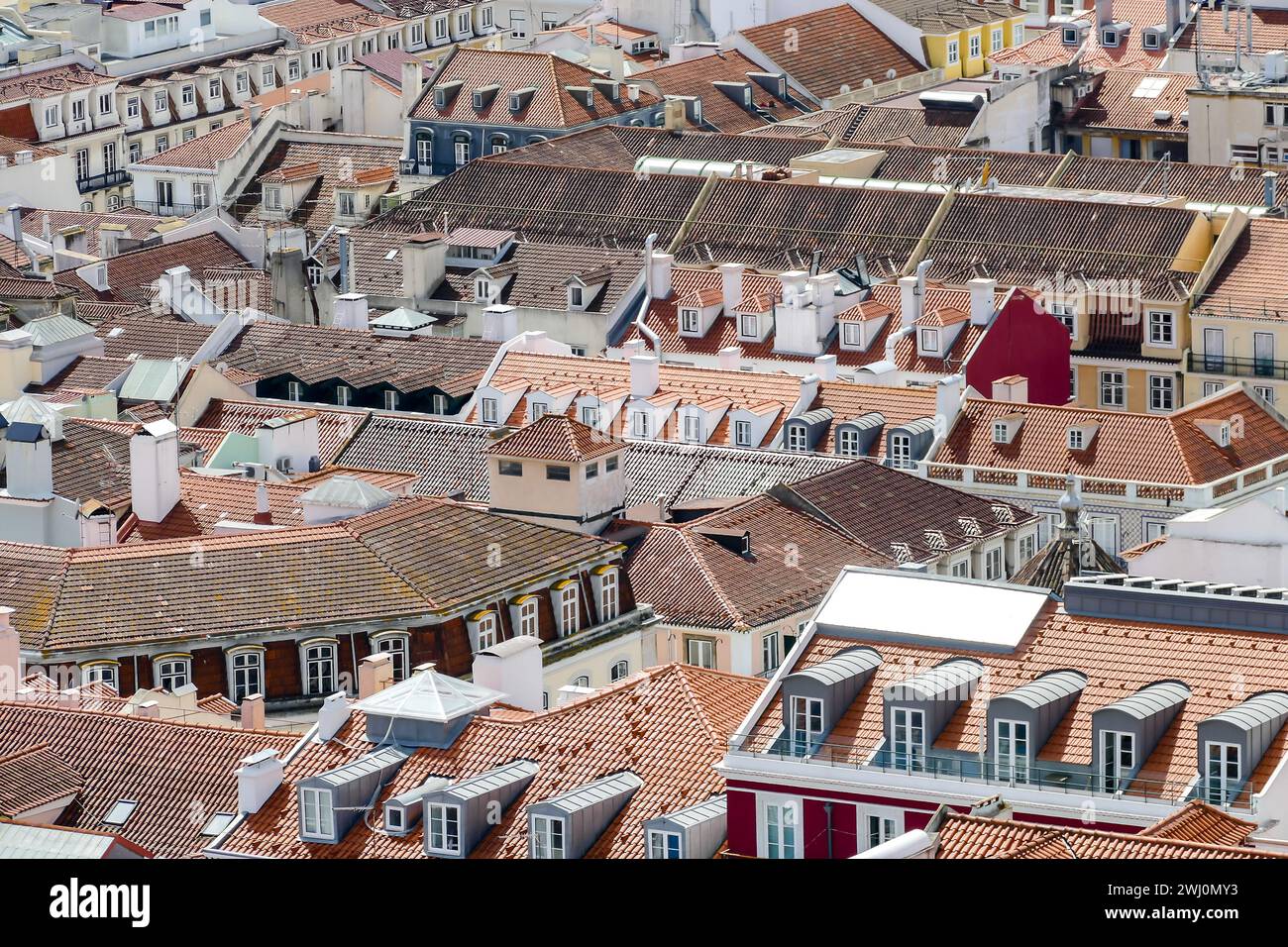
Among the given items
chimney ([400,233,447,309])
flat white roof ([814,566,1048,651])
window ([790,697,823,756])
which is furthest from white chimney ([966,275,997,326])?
window ([790,697,823,756])

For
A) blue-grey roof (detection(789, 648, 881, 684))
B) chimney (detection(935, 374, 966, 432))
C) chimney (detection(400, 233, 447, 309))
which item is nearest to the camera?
blue-grey roof (detection(789, 648, 881, 684))

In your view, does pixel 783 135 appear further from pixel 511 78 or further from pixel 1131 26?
pixel 1131 26

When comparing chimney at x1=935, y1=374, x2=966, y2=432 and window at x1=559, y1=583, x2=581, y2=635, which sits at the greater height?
chimney at x1=935, y1=374, x2=966, y2=432

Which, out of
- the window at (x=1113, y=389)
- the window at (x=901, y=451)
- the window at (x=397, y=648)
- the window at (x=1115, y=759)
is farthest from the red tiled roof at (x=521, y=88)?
the window at (x=1115, y=759)

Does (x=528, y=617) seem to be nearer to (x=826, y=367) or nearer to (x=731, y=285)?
(x=826, y=367)

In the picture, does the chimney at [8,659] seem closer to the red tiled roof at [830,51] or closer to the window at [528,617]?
the window at [528,617]

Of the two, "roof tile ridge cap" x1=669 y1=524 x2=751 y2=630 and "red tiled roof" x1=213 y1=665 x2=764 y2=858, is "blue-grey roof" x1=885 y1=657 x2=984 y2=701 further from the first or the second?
"roof tile ridge cap" x1=669 y1=524 x2=751 y2=630

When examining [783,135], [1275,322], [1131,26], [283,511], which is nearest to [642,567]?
[283,511]
